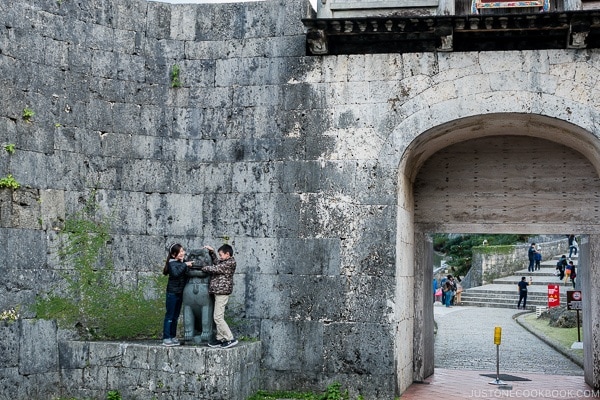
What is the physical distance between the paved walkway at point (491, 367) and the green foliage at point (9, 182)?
20.7 ft

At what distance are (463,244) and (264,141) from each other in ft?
105

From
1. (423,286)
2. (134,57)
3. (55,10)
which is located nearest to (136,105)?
(134,57)

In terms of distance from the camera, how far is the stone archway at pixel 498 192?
11133mm

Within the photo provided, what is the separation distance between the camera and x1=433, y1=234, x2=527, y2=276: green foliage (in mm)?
39469

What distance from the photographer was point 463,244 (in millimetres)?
40312

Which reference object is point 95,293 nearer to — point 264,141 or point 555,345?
point 264,141

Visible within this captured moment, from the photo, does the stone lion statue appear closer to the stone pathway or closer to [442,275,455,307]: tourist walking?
the stone pathway

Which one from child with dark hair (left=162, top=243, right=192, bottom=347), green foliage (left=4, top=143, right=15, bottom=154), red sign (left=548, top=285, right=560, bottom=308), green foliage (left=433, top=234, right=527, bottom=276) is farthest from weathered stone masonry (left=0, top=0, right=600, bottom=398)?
green foliage (left=433, top=234, right=527, bottom=276)

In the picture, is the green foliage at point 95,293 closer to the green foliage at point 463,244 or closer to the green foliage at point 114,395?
the green foliage at point 114,395

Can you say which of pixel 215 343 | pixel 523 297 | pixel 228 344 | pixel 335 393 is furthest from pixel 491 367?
pixel 523 297

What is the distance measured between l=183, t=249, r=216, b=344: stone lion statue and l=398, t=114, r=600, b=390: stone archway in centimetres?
338

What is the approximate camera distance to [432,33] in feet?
32.0

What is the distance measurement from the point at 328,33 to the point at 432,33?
5.02ft

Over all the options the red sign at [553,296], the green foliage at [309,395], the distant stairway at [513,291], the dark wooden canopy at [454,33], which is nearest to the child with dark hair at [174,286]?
the green foliage at [309,395]
